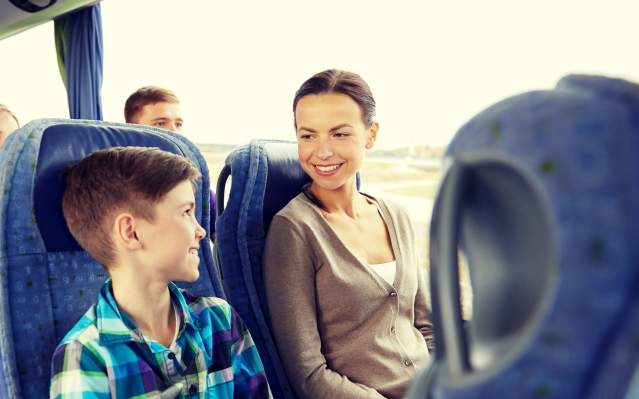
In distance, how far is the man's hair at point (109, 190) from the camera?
1.22 m

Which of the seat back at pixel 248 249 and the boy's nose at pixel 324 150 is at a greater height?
the boy's nose at pixel 324 150

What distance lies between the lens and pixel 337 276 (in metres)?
1.48

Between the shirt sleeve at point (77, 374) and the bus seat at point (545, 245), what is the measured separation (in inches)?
33.9

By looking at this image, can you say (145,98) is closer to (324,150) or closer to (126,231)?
(324,150)

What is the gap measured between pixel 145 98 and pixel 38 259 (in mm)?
1623

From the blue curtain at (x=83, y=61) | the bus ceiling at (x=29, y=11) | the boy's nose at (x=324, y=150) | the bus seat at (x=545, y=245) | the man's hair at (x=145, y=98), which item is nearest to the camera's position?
the bus seat at (x=545, y=245)

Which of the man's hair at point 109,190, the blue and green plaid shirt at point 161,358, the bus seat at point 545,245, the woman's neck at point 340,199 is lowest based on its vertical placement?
the blue and green plaid shirt at point 161,358

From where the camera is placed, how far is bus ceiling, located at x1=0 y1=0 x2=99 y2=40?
13.5 feet

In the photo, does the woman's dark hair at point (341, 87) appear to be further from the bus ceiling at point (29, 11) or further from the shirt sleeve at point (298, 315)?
the bus ceiling at point (29, 11)

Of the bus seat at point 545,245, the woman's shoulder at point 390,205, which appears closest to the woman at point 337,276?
the woman's shoulder at point 390,205

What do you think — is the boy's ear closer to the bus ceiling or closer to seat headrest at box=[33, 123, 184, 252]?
seat headrest at box=[33, 123, 184, 252]

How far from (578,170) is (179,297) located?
1107mm

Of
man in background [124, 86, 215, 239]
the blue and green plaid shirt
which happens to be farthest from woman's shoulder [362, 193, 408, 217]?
man in background [124, 86, 215, 239]

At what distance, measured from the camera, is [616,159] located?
0.34 meters
